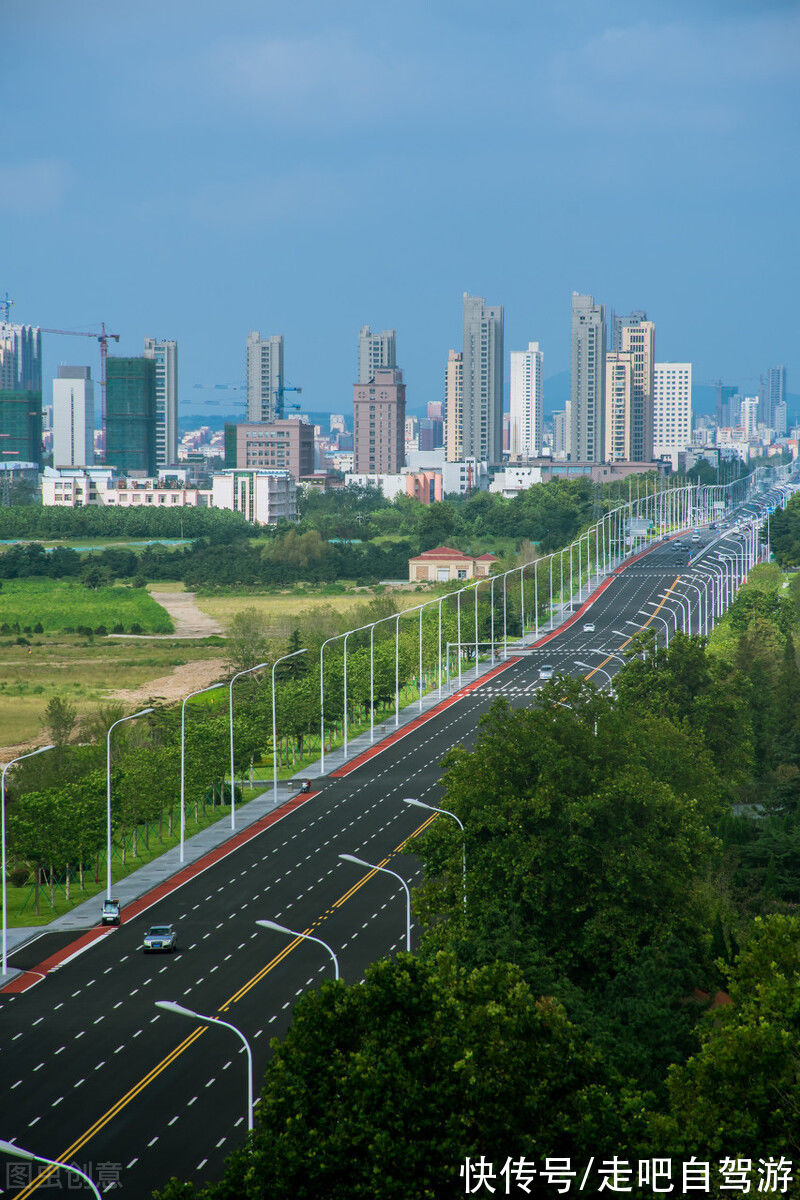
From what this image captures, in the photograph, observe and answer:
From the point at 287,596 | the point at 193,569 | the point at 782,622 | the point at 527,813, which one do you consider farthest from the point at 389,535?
the point at 527,813

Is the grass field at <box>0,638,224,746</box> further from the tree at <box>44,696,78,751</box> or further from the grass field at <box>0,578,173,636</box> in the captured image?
the grass field at <box>0,578,173,636</box>

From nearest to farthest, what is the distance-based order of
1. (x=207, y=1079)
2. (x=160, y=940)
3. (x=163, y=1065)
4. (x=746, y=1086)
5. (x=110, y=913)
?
(x=746, y=1086)
(x=207, y=1079)
(x=163, y=1065)
(x=160, y=940)
(x=110, y=913)

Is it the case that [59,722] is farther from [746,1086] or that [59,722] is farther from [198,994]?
[746,1086]

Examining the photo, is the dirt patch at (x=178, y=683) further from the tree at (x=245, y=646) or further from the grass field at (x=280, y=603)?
the grass field at (x=280, y=603)

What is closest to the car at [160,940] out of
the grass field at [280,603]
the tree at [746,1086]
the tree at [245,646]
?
the tree at [746,1086]

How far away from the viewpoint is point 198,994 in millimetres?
40156

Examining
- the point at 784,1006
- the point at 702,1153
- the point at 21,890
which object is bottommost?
the point at 21,890

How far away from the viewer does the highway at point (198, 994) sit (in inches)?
1229

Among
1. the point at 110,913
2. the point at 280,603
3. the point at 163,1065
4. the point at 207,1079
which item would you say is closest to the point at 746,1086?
the point at 207,1079

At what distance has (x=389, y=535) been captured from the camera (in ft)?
655

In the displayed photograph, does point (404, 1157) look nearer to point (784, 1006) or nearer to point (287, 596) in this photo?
point (784, 1006)

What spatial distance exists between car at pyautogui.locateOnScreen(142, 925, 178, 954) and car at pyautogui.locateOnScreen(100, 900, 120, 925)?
3225 millimetres

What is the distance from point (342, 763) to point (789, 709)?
19.9 m

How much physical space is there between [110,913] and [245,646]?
48180 millimetres
